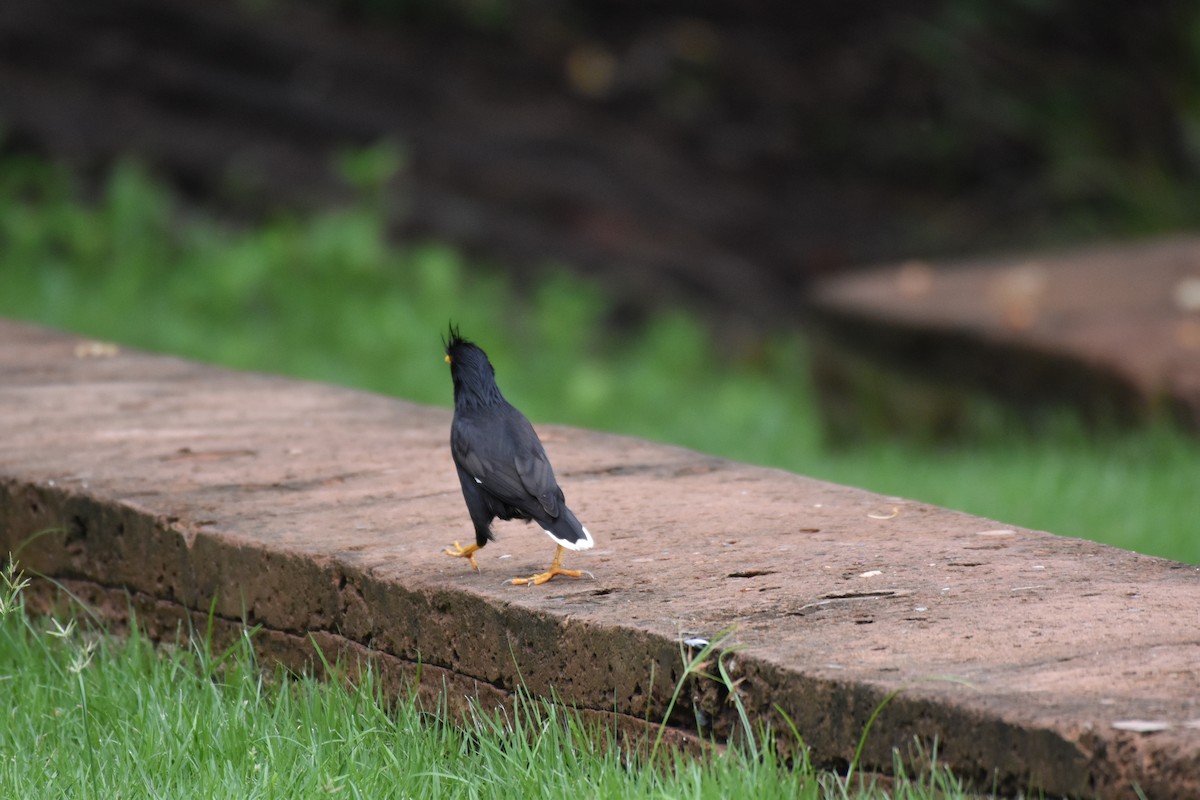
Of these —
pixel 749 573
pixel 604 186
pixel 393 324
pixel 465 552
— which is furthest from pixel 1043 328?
pixel 604 186

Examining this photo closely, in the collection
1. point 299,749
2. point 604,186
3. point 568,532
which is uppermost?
point 604,186

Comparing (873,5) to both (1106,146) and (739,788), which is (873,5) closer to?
(1106,146)

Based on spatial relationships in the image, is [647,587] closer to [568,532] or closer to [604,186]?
[568,532]

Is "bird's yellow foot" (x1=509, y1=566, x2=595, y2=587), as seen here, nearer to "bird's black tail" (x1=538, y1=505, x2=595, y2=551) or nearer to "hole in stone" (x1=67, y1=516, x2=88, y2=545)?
"bird's black tail" (x1=538, y1=505, x2=595, y2=551)

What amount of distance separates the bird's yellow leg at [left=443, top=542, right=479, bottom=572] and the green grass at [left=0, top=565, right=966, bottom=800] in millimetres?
235

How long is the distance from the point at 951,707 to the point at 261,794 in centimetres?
91

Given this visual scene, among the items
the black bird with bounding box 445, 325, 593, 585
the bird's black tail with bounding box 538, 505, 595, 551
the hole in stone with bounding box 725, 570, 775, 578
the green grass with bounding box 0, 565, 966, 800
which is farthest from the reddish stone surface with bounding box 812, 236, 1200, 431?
the green grass with bounding box 0, 565, 966, 800

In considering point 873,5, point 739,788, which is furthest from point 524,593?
point 873,5

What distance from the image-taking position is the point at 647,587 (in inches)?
96.7

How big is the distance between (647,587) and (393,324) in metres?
5.22

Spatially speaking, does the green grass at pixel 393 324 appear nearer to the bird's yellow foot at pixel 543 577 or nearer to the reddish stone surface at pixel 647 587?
the reddish stone surface at pixel 647 587

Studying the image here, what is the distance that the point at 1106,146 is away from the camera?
10.8m

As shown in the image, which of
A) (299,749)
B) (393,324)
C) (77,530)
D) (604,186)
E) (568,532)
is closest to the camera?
(299,749)

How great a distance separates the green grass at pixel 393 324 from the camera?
635cm
